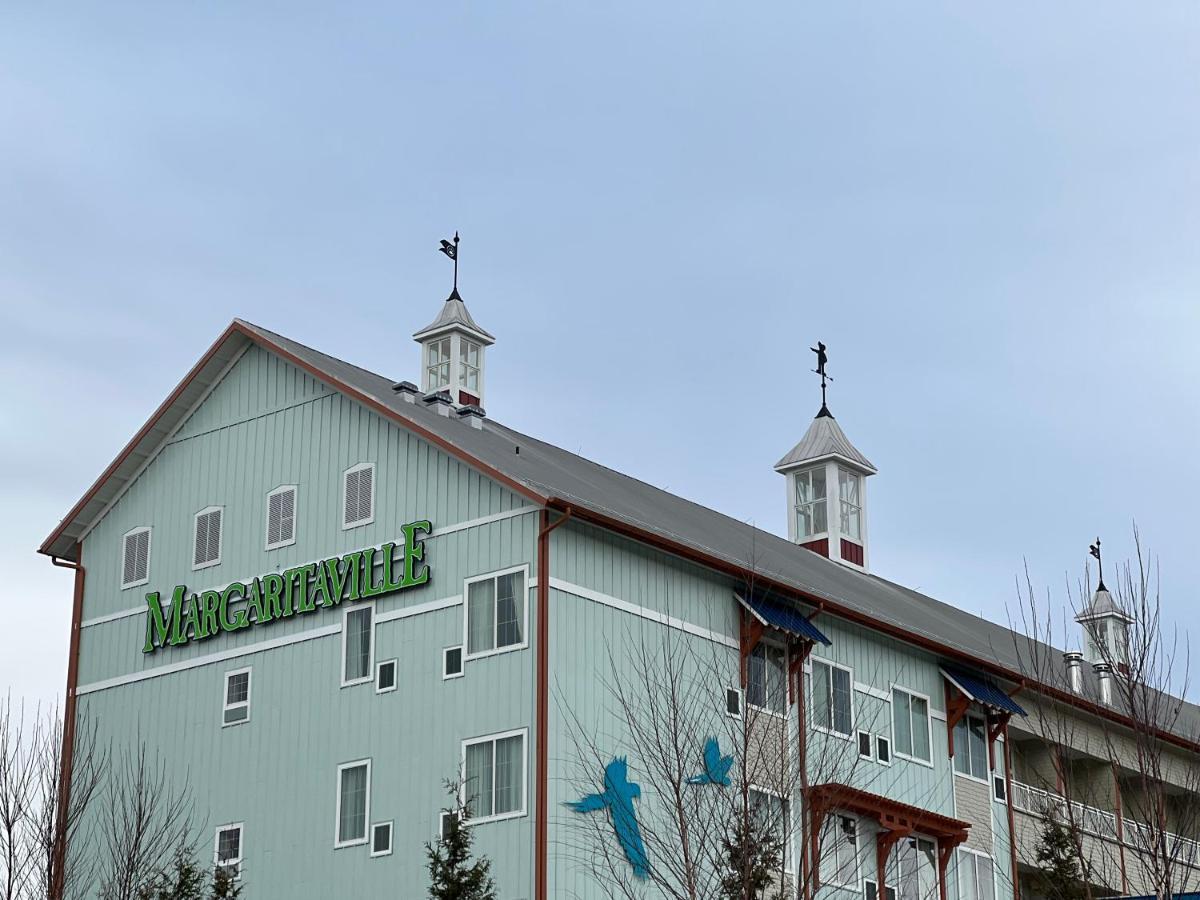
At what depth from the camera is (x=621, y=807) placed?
33344mm

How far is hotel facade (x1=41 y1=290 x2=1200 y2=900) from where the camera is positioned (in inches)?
1331

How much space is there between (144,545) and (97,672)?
2735 millimetres

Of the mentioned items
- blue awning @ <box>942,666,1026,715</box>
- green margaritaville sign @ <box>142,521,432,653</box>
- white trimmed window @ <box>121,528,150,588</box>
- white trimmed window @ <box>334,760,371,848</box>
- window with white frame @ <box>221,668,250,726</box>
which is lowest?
white trimmed window @ <box>334,760,371,848</box>

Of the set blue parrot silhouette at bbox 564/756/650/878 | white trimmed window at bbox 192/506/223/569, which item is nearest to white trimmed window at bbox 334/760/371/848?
blue parrot silhouette at bbox 564/756/650/878

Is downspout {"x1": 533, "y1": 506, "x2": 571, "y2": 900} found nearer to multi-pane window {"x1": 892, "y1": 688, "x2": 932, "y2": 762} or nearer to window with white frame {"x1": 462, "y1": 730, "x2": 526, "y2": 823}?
window with white frame {"x1": 462, "y1": 730, "x2": 526, "y2": 823}

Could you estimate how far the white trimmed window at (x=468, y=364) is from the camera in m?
44.3

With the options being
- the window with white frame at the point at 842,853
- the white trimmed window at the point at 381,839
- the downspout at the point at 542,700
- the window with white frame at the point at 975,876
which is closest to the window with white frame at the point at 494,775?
the downspout at the point at 542,700

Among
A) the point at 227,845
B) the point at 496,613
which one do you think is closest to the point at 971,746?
the point at 496,613

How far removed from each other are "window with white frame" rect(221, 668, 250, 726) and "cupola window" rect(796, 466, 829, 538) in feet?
64.3

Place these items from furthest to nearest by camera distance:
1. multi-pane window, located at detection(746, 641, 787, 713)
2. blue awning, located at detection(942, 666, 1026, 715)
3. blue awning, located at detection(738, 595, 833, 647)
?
blue awning, located at detection(942, 666, 1026, 715), multi-pane window, located at detection(746, 641, 787, 713), blue awning, located at detection(738, 595, 833, 647)

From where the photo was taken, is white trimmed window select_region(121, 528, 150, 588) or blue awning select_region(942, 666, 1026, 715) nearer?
white trimmed window select_region(121, 528, 150, 588)

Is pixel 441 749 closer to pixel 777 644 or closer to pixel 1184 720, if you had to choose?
pixel 777 644

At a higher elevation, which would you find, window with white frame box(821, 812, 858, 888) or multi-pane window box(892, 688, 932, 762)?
multi-pane window box(892, 688, 932, 762)

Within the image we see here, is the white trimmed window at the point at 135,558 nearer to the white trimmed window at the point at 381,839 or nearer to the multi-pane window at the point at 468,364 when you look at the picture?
the multi-pane window at the point at 468,364
